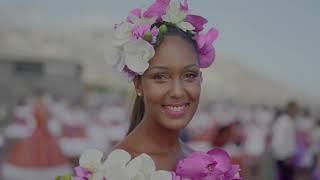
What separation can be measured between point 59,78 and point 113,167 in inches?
673

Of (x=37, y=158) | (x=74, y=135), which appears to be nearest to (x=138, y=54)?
(x=37, y=158)

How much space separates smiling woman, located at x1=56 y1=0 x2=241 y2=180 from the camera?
7.06ft

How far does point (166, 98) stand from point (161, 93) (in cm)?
2

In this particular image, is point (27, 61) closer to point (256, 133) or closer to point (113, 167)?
point (256, 133)

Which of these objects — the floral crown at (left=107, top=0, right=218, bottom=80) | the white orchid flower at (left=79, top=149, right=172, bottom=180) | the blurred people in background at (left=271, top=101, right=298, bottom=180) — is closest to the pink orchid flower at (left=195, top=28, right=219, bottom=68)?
the floral crown at (left=107, top=0, right=218, bottom=80)

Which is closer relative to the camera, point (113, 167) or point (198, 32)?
point (113, 167)

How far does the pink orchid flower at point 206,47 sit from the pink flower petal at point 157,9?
148mm

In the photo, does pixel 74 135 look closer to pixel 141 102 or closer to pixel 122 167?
pixel 141 102

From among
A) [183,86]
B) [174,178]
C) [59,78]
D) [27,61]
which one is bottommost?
[174,178]

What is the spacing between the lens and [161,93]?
2186mm

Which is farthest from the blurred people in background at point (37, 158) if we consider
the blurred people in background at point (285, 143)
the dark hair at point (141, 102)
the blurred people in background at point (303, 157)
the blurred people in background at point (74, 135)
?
the dark hair at point (141, 102)

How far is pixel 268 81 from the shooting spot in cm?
8406

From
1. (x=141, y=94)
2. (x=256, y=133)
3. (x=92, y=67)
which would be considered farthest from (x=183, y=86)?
(x=92, y=67)

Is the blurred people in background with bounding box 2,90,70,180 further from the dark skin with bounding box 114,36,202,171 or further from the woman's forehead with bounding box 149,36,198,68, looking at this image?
the woman's forehead with bounding box 149,36,198,68
